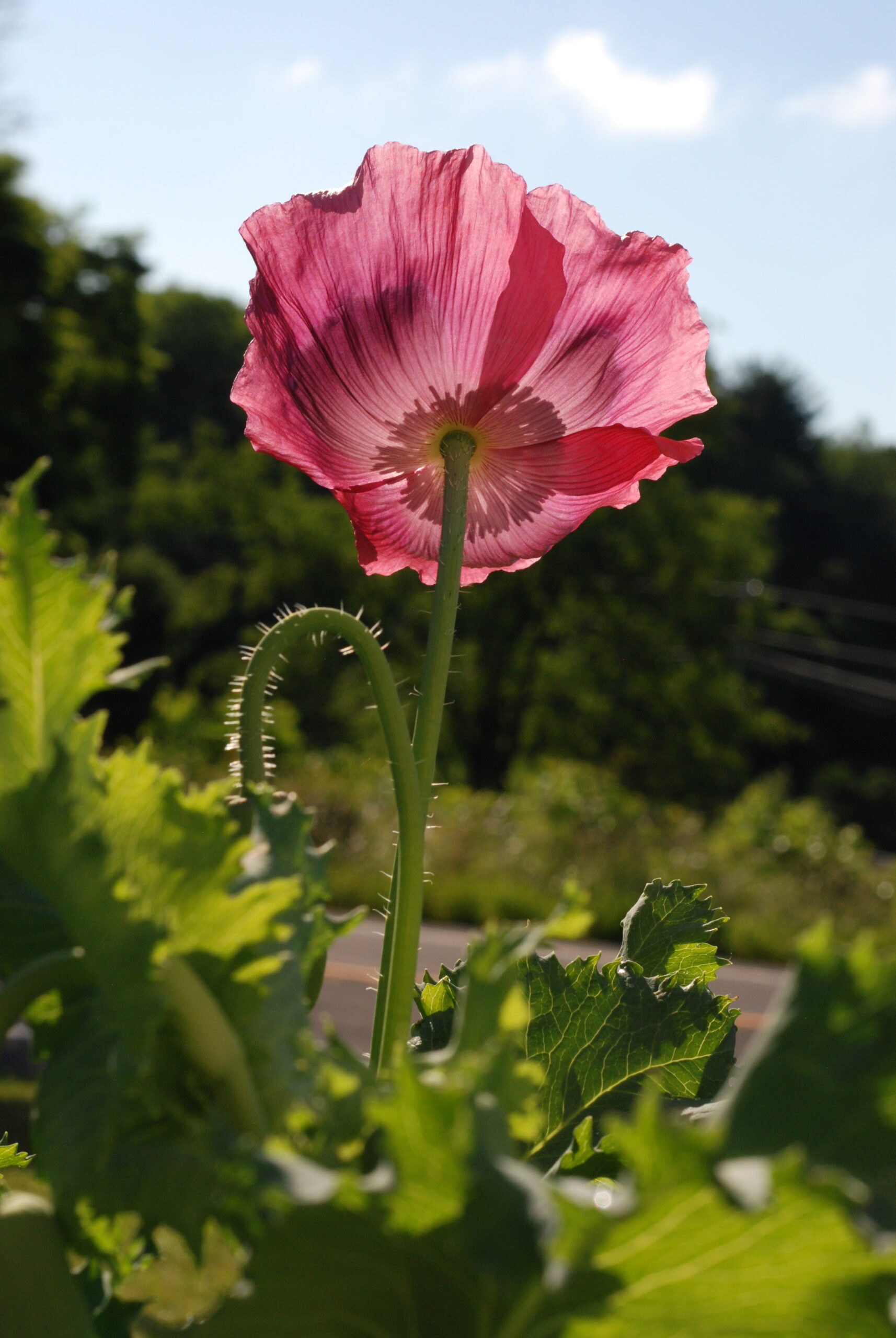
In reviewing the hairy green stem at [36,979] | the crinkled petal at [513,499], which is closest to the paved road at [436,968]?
the crinkled petal at [513,499]

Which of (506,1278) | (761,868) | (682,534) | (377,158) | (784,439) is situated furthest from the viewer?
(784,439)

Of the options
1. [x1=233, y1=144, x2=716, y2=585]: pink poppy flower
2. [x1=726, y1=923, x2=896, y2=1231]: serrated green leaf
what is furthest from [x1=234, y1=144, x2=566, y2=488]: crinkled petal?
[x1=726, y1=923, x2=896, y2=1231]: serrated green leaf

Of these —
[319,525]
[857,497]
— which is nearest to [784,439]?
[857,497]

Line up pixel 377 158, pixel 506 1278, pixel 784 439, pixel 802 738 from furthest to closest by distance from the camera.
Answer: pixel 784 439 < pixel 802 738 < pixel 377 158 < pixel 506 1278

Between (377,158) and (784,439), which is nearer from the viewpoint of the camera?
(377,158)

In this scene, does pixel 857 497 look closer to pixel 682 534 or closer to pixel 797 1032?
pixel 682 534

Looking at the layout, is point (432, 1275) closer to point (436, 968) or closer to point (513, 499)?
point (513, 499)

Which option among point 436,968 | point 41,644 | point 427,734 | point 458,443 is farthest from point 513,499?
point 436,968

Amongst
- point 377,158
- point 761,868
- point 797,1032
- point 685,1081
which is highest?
point 377,158
